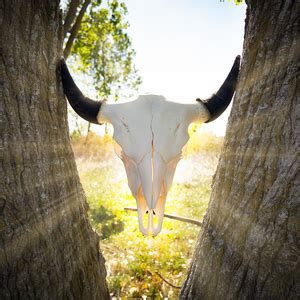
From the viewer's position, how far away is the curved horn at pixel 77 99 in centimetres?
160

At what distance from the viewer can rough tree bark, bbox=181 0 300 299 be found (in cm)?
106

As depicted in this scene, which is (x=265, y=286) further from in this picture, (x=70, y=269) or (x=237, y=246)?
(x=70, y=269)

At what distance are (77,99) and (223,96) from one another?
3.15 feet

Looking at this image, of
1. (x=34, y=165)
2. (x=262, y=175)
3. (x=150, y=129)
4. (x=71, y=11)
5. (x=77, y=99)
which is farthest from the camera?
(x=71, y=11)

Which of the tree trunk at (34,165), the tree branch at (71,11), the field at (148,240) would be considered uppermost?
the tree branch at (71,11)

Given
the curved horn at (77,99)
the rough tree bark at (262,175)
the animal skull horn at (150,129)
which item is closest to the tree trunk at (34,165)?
the curved horn at (77,99)

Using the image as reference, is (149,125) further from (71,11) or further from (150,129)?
(71,11)

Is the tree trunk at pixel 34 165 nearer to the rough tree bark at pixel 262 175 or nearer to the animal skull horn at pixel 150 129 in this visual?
the animal skull horn at pixel 150 129

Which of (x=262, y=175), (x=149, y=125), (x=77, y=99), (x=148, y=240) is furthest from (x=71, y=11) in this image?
(x=262, y=175)

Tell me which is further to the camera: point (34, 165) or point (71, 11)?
point (71, 11)

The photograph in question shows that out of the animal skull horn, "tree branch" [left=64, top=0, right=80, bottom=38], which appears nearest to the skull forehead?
the animal skull horn

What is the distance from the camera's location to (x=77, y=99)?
1.62 meters

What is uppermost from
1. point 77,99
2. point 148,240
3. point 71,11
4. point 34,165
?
point 71,11

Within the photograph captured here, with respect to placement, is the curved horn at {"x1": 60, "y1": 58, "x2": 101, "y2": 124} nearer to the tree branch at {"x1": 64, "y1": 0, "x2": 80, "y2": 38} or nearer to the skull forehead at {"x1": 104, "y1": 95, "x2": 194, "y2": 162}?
the skull forehead at {"x1": 104, "y1": 95, "x2": 194, "y2": 162}
